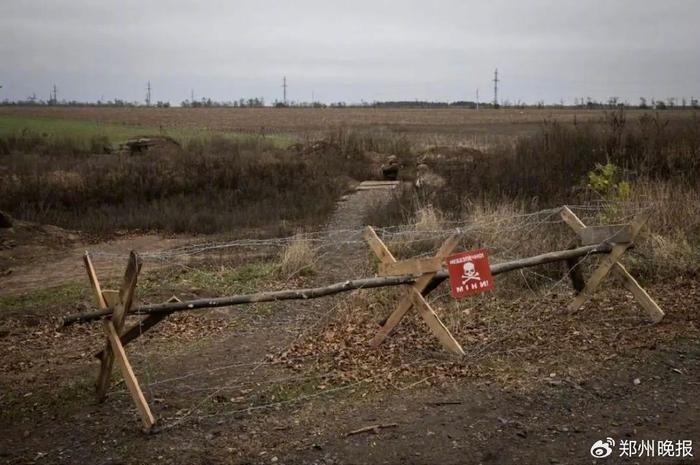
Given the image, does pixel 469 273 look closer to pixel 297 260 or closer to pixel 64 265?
pixel 297 260

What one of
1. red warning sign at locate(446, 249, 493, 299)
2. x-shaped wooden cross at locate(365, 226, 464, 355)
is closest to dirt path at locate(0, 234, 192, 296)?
x-shaped wooden cross at locate(365, 226, 464, 355)

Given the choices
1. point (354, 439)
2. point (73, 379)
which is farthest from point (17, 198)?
point (354, 439)

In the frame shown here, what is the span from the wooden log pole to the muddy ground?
81 cm

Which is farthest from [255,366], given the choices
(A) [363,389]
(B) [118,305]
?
(B) [118,305]

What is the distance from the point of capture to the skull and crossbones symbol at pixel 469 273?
5859mm

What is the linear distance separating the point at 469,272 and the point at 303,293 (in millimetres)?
1474

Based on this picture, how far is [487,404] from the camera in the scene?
17.4 feet

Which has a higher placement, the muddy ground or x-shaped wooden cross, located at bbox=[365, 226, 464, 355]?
x-shaped wooden cross, located at bbox=[365, 226, 464, 355]

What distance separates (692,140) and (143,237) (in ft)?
45.1

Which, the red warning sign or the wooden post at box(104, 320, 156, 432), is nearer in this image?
the wooden post at box(104, 320, 156, 432)

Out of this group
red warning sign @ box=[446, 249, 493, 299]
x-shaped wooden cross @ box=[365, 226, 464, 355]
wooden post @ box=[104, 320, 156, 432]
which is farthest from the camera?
x-shaped wooden cross @ box=[365, 226, 464, 355]

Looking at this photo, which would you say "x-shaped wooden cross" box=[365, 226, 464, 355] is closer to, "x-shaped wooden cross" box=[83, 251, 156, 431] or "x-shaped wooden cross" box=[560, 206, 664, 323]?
"x-shaped wooden cross" box=[560, 206, 664, 323]

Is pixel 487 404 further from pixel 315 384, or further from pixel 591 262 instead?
pixel 591 262

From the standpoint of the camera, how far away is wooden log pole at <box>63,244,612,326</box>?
5414 millimetres
